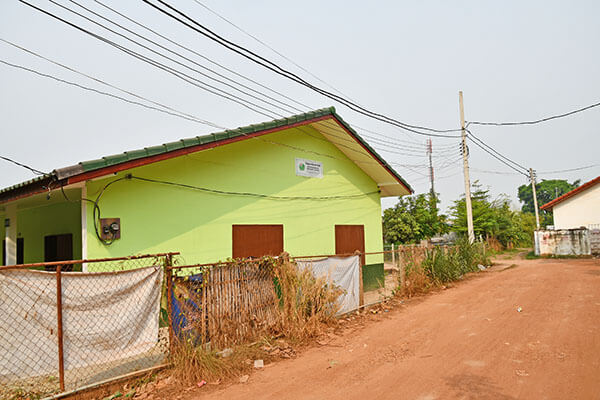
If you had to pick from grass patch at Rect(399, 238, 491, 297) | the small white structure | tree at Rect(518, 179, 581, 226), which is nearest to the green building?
grass patch at Rect(399, 238, 491, 297)

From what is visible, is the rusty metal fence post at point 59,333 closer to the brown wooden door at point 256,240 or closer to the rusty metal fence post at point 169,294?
the rusty metal fence post at point 169,294

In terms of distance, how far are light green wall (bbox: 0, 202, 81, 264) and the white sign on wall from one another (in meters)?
6.09

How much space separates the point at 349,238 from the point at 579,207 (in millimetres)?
21038

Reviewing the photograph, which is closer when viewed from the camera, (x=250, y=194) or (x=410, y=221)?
(x=250, y=194)

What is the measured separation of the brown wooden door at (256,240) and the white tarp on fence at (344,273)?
2.28 m

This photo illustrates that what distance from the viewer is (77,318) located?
4.79 metres

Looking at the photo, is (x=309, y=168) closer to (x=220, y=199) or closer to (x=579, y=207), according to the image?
(x=220, y=199)

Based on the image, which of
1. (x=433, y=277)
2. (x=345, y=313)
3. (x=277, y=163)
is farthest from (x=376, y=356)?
(x=433, y=277)

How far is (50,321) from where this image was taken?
4.55 m

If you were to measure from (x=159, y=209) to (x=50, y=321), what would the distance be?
12.4 ft

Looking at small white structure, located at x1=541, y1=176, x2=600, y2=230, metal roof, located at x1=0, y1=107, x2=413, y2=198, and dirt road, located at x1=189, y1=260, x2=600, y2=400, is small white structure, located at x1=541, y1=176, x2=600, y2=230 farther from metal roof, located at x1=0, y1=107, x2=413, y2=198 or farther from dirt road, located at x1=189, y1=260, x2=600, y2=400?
metal roof, located at x1=0, y1=107, x2=413, y2=198

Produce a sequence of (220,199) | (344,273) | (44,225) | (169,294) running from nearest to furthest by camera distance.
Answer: (169,294) < (344,273) < (220,199) < (44,225)

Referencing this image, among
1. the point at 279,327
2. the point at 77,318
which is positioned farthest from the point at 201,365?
the point at 279,327

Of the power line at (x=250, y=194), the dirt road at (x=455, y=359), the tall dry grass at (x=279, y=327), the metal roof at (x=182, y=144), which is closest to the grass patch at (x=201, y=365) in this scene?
the tall dry grass at (x=279, y=327)
